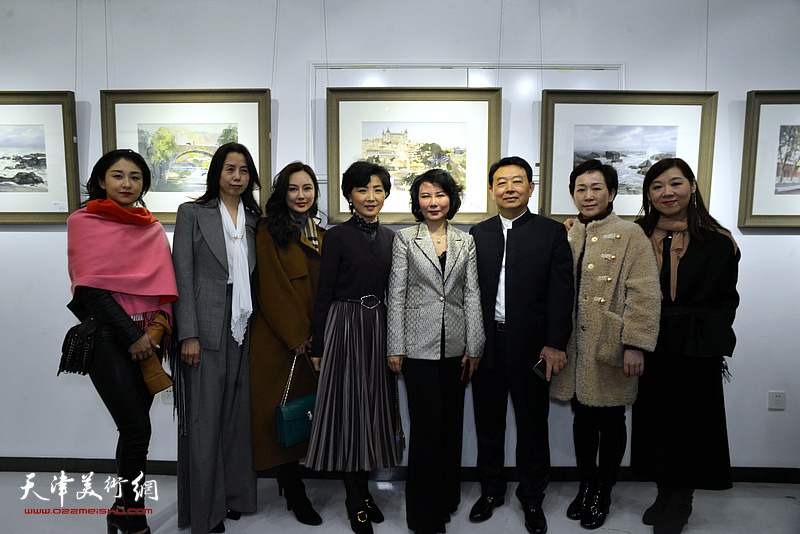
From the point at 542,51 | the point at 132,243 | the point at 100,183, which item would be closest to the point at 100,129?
the point at 100,183

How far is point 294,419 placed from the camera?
2152mm

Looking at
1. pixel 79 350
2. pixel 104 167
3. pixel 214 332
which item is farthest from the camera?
pixel 214 332

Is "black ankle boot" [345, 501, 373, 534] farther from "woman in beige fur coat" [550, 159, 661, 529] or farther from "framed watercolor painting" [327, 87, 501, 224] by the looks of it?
"framed watercolor painting" [327, 87, 501, 224]

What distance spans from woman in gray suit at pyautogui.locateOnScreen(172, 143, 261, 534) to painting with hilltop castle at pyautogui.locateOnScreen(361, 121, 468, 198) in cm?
80

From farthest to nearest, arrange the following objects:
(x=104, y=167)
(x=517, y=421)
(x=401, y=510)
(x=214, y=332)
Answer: (x=401, y=510) < (x=517, y=421) < (x=214, y=332) < (x=104, y=167)

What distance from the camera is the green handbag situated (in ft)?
7.00

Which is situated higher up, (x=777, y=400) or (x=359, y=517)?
(x=777, y=400)

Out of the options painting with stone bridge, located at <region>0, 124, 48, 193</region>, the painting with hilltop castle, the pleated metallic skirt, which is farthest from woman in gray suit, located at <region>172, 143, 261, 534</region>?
painting with stone bridge, located at <region>0, 124, 48, 193</region>

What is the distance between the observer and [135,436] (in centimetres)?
197

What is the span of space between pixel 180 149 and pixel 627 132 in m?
2.70

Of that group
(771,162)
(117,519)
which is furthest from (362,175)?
(771,162)

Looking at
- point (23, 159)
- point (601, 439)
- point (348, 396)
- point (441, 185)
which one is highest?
point (23, 159)

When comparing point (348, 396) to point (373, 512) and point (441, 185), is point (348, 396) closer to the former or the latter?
point (373, 512)

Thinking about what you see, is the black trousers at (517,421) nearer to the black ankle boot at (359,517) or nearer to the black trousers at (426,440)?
the black trousers at (426,440)
